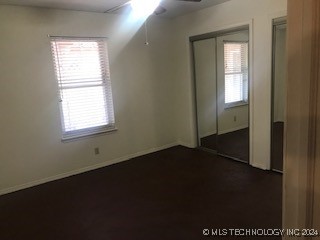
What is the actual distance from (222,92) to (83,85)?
2.33 meters

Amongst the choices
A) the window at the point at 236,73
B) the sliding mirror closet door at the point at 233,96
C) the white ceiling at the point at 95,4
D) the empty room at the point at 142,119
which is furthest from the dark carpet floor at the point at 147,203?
the white ceiling at the point at 95,4

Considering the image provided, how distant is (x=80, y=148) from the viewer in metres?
3.95

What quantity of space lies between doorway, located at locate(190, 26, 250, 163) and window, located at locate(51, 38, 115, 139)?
5.45 feet

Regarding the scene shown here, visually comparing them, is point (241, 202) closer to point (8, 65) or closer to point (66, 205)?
point (66, 205)

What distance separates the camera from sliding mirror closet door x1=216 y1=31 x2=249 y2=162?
3896 mm

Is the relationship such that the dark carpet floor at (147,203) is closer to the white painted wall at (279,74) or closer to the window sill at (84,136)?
the window sill at (84,136)

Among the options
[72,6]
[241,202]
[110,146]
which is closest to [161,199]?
[241,202]

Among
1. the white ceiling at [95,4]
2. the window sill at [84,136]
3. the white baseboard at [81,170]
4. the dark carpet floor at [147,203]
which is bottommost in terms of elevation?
the dark carpet floor at [147,203]

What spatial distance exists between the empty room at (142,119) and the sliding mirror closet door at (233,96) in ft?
0.06

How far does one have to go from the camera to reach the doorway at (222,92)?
3964 mm

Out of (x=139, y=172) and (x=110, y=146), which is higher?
(x=110, y=146)

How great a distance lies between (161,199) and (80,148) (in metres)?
1.67

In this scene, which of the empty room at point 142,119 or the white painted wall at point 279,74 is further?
the white painted wall at point 279,74

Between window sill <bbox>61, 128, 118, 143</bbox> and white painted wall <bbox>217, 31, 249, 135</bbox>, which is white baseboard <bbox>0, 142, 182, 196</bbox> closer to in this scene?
window sill <bbox>61, 128, 118, 143</bbox>
